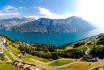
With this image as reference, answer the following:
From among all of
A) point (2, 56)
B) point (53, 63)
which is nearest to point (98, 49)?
point (53, 63)

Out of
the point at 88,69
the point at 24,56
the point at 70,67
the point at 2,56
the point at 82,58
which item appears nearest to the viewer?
the point at 88,69

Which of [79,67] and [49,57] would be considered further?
[49,57]

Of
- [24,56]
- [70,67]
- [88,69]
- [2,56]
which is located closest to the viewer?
[88,69]

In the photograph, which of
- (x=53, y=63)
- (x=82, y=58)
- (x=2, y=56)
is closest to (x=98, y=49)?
(x=82, y=58)

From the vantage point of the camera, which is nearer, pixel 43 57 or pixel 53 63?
pixel 53 63

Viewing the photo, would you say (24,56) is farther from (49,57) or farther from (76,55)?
(76,55)

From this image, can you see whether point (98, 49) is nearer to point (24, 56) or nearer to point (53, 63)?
point (53, 63)

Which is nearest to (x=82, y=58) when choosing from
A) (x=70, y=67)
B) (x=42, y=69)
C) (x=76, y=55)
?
(x=76, y=55)

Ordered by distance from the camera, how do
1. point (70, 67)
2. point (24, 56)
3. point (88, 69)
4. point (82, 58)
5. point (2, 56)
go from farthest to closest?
point (24, 56)
point (82, 58)
point (2, 56)
point (70, 67)
point (88, 69)

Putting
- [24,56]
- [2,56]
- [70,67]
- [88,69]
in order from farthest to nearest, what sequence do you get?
[24,56], [2,56], [70,67], [88,69]
